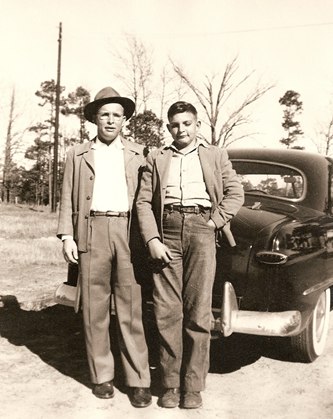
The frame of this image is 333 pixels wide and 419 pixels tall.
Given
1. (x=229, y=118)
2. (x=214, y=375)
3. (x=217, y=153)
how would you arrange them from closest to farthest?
(x=217, y=153) → (x=214, y=375) → (x=229, y=118)

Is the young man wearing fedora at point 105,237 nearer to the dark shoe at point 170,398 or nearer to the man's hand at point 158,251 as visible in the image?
the dark shoe at point 170,398

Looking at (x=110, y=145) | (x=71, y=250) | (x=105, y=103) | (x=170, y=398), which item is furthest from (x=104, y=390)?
(x=105, y=103)

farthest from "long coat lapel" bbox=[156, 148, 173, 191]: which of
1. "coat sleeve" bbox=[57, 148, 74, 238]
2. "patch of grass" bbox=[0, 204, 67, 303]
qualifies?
"patch of grass" bbox=[0, 204, 67, 303]

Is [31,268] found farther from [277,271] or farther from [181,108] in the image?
[181,108]

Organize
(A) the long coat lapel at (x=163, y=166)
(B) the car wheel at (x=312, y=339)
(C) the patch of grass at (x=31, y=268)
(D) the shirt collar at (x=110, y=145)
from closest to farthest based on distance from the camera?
(A) the long coat lapel at (x=163, y=166), (D) the shirt collar at (x=110, y=145), (B) the car wheel at (x=312, y=339), (C) the patch of grass at (x=31, y=268)

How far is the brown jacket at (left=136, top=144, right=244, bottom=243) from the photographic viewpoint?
3.35 meters

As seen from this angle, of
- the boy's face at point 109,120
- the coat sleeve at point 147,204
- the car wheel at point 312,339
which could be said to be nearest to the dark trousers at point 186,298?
the coat sleeve at point 147,204

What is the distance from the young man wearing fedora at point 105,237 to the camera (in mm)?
3467

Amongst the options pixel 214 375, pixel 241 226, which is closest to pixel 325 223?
pixel 241 226

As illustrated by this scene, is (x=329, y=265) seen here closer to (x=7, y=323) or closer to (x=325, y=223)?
(x=325, y=223)

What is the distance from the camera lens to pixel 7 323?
17.4 ft

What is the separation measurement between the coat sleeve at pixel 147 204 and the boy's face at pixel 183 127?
218 mm

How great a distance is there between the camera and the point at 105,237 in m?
3.45

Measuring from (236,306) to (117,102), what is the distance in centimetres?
159
